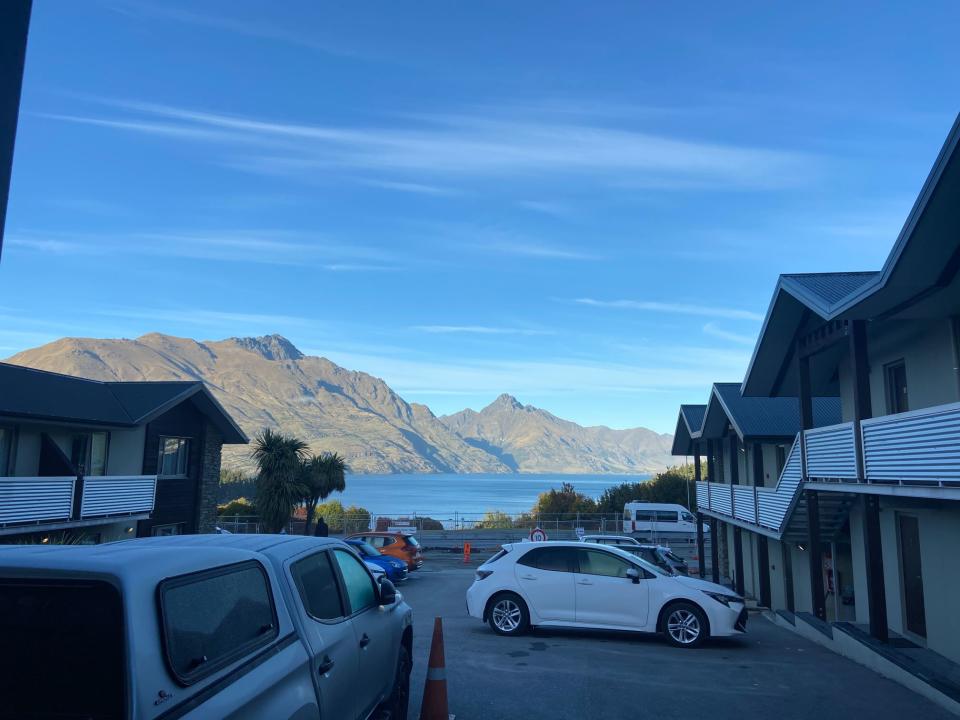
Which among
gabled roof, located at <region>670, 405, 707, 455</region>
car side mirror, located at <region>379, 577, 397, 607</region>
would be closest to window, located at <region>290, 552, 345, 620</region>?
car side mirror, located at <region>379, 577, 397, 607</region>

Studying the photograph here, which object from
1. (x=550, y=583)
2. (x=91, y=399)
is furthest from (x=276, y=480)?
(x=550, y=583)

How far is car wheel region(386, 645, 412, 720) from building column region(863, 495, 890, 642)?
8.70m

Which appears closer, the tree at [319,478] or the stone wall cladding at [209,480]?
the stone wall cladding at [209,480]

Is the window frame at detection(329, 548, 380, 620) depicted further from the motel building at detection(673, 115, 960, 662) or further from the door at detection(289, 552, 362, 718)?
the motel building at detection(673, 115, 960, 662)

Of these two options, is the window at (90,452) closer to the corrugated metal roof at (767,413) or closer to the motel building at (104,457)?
the motel building at (104,457)

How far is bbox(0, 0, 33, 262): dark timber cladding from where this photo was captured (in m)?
5.05

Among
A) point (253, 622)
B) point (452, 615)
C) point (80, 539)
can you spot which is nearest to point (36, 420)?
point (80, 539)

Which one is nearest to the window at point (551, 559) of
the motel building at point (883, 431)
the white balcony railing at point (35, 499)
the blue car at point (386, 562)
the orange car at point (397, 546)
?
the motel building at point (883, 431)

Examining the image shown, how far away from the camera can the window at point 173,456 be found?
27016 millimetres

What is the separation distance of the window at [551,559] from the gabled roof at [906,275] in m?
5.97

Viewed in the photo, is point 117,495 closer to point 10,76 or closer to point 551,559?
point 551,559

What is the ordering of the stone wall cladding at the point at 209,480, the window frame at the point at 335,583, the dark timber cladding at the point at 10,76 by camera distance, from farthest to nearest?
the stone wall cladding at the point at 209,480 < the dark timber cladding at the point at 10,76 < the window frame at the point at 335,583

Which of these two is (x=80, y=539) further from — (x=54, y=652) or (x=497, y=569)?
(x=54, y=652)

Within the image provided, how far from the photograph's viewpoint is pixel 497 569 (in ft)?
43.1
